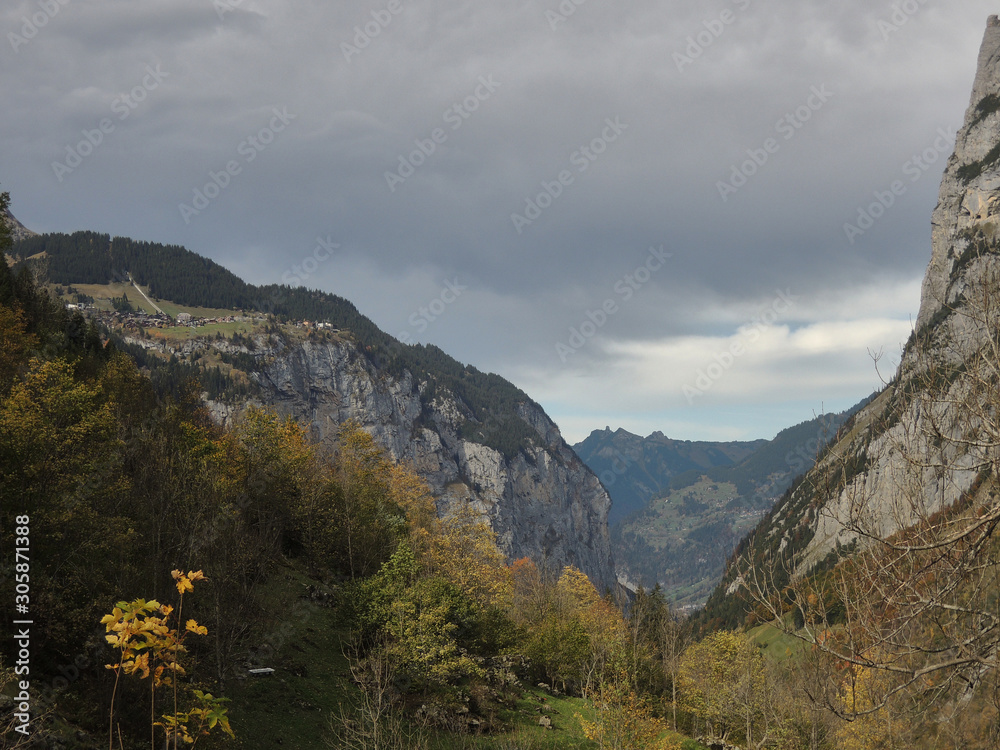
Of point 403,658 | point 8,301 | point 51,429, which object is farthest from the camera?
point 8,301

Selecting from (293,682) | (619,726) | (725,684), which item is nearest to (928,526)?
(619,726)

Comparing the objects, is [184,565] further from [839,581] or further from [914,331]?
[914,331]

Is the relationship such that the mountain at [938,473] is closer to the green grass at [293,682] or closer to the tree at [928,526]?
the tree at [928,526]

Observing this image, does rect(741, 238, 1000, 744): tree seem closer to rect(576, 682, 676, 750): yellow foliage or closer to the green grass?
rect(576, 682, 676, 750): yellow foliage

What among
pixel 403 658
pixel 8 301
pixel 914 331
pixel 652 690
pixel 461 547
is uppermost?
pixel 8 301

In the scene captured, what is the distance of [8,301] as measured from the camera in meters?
53.9

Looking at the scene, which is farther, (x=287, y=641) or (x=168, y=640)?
(x=287, y=641)

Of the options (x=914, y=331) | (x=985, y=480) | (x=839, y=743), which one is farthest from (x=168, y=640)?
(x=839, y=743)

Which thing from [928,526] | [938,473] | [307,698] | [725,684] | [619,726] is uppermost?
[938,473]

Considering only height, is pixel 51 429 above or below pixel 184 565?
above

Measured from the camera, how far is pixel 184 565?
76.2ft

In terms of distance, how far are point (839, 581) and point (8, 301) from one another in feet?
229

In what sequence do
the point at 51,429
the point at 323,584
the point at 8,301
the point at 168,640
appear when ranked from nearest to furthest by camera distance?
1. the point at 168,640
2. the point at 51,429
3. the point at 323,584
4. the point at 8,301

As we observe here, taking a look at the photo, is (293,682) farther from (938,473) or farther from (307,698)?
(938,473)
